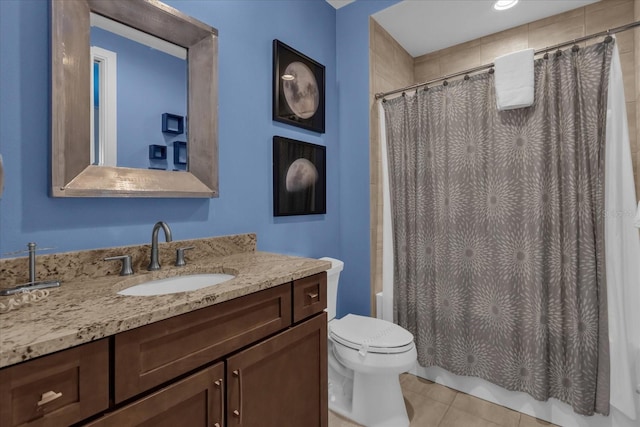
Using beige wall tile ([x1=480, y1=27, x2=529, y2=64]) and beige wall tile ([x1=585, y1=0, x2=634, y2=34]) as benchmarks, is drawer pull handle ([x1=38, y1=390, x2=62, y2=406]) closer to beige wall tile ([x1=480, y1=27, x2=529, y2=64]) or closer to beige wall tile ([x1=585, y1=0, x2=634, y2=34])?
beige wall tile ([x1=480, y1=27, x2=529, y2=64])

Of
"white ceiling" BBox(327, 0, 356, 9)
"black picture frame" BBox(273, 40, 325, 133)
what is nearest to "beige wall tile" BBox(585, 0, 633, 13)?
"white ceiling" BBox(327, 0, 356, 9)

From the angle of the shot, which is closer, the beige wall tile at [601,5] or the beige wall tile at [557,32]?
the beige wall tile at [601,5]

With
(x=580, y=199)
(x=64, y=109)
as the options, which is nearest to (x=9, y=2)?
(x=64, y=109)

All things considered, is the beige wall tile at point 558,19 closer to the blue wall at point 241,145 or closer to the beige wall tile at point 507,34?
the beige wall tile at point 507,34

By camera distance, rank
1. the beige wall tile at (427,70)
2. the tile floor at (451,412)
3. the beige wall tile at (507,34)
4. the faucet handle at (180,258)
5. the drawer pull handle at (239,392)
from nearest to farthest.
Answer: the drawer pull handle at (239,392) → the faucet handle at (180,258) → the tile floor at (451,412) → the beige wall tile at (507,34) → the beige wall tile at (427,70)

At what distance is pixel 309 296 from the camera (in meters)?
1.20

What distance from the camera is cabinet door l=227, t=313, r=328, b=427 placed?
37.2 inches

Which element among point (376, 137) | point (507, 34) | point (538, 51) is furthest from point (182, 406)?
point (507, 34)

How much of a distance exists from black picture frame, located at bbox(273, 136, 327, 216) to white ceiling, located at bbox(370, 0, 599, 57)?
1091 mm

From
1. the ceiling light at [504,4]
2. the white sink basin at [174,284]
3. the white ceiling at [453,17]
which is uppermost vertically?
Answer: the white ceiling at [453,17]

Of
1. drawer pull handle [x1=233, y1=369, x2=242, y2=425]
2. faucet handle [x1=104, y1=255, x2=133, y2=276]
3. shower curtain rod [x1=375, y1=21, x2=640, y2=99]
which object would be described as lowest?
drawer pull handle [x1=233, y1=369, x2=242, y2=425]

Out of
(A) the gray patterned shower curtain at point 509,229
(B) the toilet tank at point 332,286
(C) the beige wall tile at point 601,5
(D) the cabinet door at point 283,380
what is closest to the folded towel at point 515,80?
(A) the gray patterned shower curtain at point 509,229

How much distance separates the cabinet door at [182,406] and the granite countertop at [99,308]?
0.19 m

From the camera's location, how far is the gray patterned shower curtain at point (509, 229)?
1.49m
